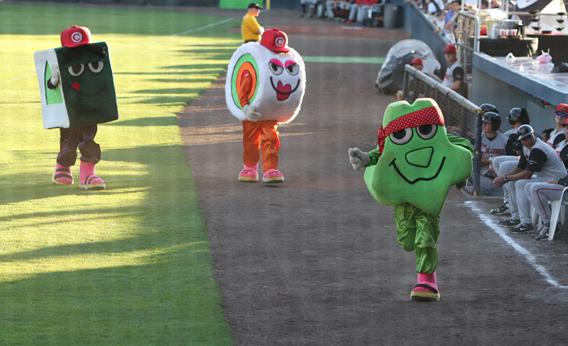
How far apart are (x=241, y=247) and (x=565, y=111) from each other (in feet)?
11.5

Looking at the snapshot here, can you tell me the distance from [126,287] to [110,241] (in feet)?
6.01

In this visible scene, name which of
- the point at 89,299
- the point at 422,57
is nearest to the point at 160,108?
the point at 422,57

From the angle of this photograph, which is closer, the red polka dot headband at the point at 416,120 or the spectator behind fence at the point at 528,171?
the red polka dot headband at the point at 416,120

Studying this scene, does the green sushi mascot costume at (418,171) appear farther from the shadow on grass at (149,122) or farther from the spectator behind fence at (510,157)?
the shadow on grass at (149,122)

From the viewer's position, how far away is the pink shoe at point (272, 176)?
14445mm

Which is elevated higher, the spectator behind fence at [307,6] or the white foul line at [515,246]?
the white foul line at [515,246]

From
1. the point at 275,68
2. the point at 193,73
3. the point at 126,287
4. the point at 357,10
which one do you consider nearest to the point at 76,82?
the point at 275,68

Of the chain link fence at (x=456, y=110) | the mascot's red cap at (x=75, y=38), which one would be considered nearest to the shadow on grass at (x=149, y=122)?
the chain link fence at (x=456, y=110)

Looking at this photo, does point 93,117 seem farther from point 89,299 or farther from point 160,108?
point 160,108

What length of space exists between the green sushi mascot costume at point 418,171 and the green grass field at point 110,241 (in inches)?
61.3

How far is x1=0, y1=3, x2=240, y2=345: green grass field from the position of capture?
8.41 metres

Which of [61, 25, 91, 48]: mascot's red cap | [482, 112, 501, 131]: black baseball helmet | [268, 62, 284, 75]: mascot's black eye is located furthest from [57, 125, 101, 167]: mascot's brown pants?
[482, 112, 501, 131]: black baseball helmet

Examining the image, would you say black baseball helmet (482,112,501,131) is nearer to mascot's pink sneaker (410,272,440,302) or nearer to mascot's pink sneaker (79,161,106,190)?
mascot's pink sneaker (79,161,106,190)

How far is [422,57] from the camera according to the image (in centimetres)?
2455
